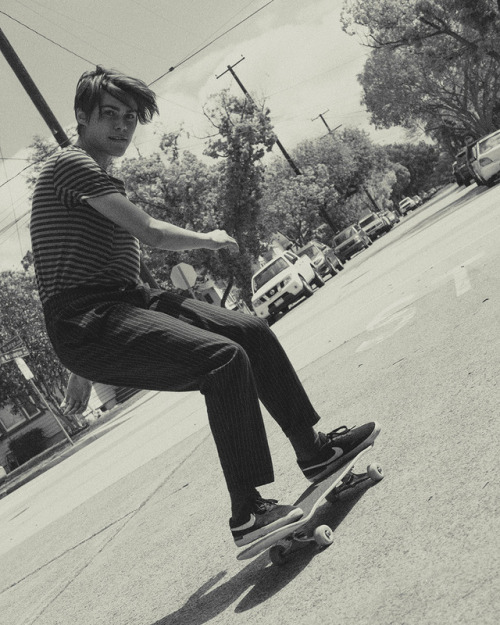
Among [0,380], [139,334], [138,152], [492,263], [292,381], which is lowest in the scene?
[492,263]

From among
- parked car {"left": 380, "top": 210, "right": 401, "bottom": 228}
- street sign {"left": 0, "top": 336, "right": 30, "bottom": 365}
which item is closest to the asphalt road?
street sign {"left": 0, "top": 336, "right": 30, "bottom": 365}

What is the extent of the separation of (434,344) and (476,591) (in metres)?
3.06

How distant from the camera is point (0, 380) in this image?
95.5ft

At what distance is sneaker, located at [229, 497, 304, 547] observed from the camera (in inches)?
102

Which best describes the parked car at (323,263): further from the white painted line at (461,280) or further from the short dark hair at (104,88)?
the short dark hair at (104,88)

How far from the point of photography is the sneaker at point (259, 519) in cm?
259

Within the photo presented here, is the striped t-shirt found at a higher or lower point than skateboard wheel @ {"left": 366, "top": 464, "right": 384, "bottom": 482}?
higher

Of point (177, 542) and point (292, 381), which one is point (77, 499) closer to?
point (177, 542)

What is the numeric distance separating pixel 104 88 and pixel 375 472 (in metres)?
1.81

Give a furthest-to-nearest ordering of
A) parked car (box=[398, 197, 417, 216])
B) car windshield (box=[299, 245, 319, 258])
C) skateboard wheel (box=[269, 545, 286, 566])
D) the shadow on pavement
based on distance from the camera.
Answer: parked car (box=[398, 197, 417, 216]) < car windshield (box=[299, 245, 319, 258]) < skateboard wheel (box=[269, 545, 286, 566]) < the shadow on pavement

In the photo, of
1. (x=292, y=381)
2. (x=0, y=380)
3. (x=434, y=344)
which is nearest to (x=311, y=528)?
(x=292, y=381)

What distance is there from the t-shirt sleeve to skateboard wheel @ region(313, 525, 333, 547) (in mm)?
1408

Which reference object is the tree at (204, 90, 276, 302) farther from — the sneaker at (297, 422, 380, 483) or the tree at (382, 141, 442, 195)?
the tree at (382, 141, 442, 195)

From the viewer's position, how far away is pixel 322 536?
255 centimetres
